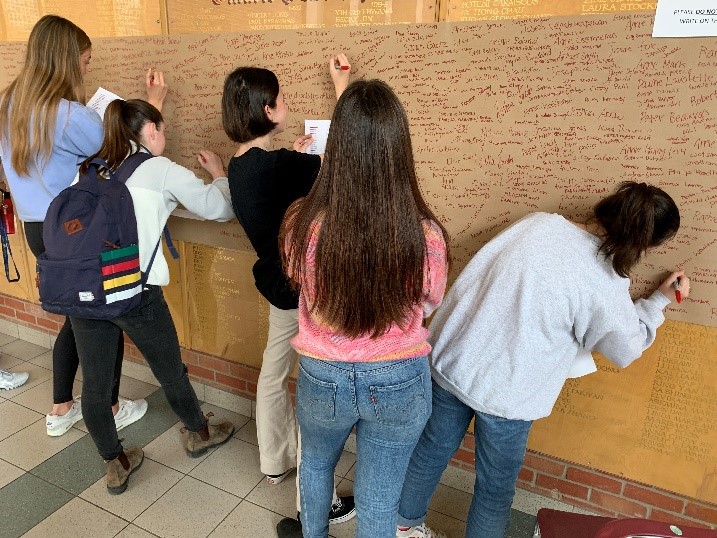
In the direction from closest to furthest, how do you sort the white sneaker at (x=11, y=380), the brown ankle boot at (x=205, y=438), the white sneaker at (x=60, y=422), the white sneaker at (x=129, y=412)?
the brown ankle boot at (x=205, y=438) < the white sneaker at (x=60, y=422) < the white sneaker at (x=129, y=412) < the white sneaker at (x=11, y=380)

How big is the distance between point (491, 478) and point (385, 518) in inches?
15.6

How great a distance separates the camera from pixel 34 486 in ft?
7.13

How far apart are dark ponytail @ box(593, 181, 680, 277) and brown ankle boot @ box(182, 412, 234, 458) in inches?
75.1

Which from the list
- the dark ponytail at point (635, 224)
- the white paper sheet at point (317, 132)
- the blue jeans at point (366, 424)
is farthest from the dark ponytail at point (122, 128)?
the dark ponytail at point (635, 224)

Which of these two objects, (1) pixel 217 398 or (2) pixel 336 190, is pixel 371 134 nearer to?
(2) pixel 336 190

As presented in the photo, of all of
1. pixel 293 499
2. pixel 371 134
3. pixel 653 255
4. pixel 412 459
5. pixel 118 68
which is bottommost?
pixel 293 499

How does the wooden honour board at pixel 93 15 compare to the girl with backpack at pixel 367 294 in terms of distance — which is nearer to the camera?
the girl with backpack at pixel 367 294

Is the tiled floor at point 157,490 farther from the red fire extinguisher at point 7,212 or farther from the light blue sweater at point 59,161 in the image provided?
the light blue sweater at point 59,161

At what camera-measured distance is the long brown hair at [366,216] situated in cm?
112

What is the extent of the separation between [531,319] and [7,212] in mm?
2810

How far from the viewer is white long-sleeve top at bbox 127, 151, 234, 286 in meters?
1.85

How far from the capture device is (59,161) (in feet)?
6.73

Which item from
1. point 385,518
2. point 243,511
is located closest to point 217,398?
point 243,511

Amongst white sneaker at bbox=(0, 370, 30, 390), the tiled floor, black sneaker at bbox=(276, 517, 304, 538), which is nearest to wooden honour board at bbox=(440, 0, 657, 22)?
the tiled floor
